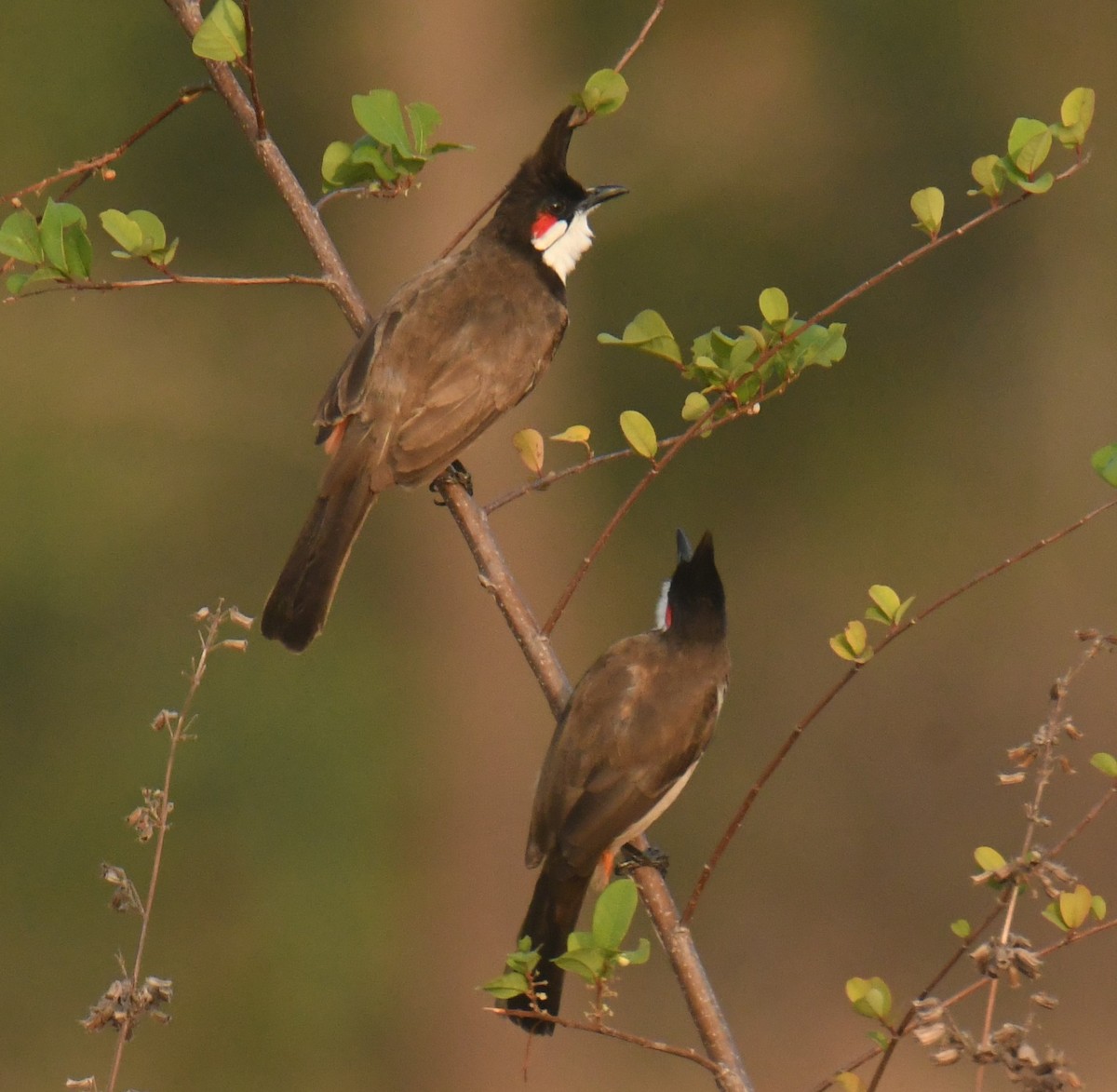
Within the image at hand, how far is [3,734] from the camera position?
31.9 ft

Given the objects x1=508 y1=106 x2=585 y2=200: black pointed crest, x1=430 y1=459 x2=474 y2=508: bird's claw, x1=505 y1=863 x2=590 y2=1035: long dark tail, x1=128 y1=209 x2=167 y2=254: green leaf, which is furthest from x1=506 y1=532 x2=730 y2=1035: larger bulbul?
x1=128 y1=209 x2=167 y2=254: green leaf

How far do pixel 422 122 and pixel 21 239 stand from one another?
470 mm

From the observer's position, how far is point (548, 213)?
3031 mm

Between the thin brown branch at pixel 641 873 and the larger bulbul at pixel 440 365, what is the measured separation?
179 mm

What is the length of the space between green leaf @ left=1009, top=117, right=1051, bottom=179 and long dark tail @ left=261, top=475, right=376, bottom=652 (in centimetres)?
104

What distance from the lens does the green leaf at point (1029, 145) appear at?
1.74 m

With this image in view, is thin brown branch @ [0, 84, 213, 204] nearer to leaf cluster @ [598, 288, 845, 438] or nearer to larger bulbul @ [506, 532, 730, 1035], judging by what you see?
leaf cluster @ [598, 288, 845, 438]

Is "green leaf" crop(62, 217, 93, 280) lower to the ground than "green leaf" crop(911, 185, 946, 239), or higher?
higher

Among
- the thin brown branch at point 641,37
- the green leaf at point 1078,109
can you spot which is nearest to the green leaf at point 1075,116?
the green leaf at point 1078,109

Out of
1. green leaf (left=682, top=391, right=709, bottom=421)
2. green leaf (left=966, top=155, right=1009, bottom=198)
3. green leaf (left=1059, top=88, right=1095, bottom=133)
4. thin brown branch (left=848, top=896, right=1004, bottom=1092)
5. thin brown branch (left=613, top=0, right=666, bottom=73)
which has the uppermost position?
thin brown branch (left=613, top=0, right=666, bottom=73)

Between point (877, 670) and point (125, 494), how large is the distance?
15.5 ft

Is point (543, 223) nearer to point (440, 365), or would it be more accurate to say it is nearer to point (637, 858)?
point (440, 365)

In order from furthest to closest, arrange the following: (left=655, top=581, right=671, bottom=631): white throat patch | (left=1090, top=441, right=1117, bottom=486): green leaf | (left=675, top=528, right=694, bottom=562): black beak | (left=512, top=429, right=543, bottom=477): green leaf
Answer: (left=655, top=581, right=671, bottom=631): white throat patch
(left=675, top=528, right=694, bottom=562): black beak
(left=512, top=429, right=543, bottom=477): green leaf
(left=1090, top=441, right=1117, bottom=486): green leaf

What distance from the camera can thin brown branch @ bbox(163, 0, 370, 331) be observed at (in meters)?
2.09
